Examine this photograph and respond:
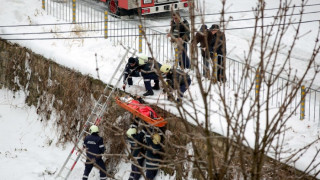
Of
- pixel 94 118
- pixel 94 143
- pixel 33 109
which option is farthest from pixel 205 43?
pixel 33 109

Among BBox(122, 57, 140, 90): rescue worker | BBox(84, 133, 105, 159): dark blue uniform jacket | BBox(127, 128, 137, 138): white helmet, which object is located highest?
BBox(122, 57, 140, 90): rescue worker

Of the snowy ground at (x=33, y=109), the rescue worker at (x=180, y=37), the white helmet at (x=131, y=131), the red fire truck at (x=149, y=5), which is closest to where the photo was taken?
the rescue worker at (x=180, y=37)

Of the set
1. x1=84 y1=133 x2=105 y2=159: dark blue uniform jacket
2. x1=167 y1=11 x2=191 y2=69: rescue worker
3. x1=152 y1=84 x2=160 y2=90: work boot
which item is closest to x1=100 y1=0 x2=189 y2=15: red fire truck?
x1=167 y1=11 x2=191 y2=69: rescue worker

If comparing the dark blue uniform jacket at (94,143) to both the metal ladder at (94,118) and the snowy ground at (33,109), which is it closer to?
the metal ladder at (94,118)

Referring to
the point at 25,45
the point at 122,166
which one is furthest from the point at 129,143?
the point at 25,45

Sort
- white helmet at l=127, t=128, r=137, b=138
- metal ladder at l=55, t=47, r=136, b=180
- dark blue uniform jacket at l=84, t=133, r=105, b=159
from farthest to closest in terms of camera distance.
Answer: metal ladder at l=55, t=47, r=136, b=180, dark blue uniform jacket at l=84, t=133, r=105, b=159, white helmet at l=127, t=128, r=137, b=138

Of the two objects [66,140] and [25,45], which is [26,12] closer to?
[25,45]

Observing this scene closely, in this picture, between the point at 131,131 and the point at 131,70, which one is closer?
the point at 131,131

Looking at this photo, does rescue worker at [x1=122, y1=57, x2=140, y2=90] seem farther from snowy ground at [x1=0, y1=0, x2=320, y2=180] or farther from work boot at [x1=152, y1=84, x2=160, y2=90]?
work boot at [x1=152, y1=84, x2=160, y2=90]

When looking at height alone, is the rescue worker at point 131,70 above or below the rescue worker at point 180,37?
below

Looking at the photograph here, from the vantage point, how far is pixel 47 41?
1811 centimetres

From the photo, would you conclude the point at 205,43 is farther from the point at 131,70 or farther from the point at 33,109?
the point at 33,109

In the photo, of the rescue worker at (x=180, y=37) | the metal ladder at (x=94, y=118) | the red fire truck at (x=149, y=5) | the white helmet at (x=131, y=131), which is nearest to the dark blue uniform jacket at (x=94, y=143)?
the metal ladder at (x=94, y=118)

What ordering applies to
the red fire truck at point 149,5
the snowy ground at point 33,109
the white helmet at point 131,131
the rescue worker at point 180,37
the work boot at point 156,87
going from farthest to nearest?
the red fire truck at point 149,5
the snowy ground at point 33,109
the work boot at point 156,87
the white helmet at point 131,131
the rescue worker at point 180,37
